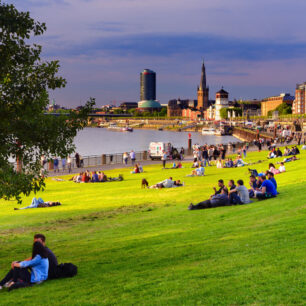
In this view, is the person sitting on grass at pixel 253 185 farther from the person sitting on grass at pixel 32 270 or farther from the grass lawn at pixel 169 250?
the person sitting on grass at pixel 32 270

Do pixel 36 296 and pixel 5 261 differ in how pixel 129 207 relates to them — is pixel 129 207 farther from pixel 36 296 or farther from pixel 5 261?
pixel 36 296

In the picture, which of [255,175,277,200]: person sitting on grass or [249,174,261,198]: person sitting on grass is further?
[249,174,261,198]: person sitting on grass

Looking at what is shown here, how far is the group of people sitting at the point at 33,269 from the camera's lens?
8734 mm

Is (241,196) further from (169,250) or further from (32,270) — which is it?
(32,270)

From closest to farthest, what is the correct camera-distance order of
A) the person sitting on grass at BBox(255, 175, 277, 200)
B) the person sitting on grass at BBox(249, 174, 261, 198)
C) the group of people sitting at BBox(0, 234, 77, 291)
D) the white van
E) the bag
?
the group of people sitting at BBox(0, 234, 77, 291), the bag, the person sitting on grass at BBox(255, 175, 277, 200), the person sitting on grass at BBox(249, 174, 261, 198), the white van

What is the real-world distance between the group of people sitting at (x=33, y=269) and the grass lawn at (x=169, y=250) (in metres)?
0.25

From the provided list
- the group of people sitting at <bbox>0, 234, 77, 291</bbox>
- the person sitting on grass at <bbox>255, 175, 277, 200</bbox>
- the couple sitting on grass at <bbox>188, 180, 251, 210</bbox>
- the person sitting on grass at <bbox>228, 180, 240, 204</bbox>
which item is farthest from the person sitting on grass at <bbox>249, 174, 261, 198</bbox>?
the group of people sitting at <bbox>0, 234, 77, 291</bbox>

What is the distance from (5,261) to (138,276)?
4.75 m

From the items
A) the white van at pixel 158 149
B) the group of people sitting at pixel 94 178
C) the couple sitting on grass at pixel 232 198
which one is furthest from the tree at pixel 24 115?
the white van at pixel 158 149

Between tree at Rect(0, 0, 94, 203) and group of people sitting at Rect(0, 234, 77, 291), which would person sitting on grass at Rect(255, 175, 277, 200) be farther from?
group of people sitting at Rect(0, 234, 77, 291)

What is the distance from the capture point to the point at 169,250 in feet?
35.0

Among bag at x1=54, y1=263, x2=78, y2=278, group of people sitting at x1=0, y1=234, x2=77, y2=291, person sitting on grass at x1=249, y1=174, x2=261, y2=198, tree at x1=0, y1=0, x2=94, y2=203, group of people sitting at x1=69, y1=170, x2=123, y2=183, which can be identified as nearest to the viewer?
group of people sitting at x1=0, y1=234, x2=77, y2=291

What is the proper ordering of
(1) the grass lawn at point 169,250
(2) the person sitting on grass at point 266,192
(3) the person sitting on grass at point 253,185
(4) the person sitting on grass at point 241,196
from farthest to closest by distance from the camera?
1. (3) the person sitting on grass at point 253,185
2. (2) the person sitting on grass at point 266,192
3. (4) the person sitting on grass at point 241,196
4. (1) the grass lawn at point 169,250

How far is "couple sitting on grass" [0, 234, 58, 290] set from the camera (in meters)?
8.73
